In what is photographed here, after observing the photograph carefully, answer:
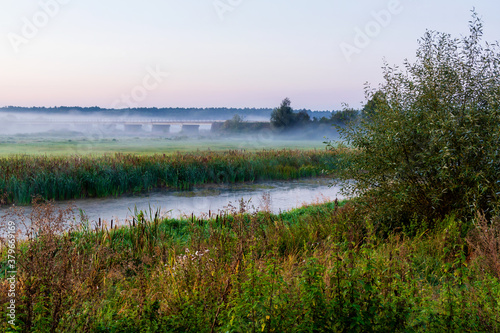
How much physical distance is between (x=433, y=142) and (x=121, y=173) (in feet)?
47.5

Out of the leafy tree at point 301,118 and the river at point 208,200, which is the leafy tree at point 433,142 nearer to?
the river at point 208,200

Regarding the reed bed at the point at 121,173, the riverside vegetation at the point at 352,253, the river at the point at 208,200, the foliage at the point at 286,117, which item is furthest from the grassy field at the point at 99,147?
the riverside vegetation at the point at 352,253

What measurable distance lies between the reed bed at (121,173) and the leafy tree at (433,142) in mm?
4287

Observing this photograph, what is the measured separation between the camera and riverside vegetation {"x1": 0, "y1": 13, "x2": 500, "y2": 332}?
400cm

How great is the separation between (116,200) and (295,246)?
10.9 meters

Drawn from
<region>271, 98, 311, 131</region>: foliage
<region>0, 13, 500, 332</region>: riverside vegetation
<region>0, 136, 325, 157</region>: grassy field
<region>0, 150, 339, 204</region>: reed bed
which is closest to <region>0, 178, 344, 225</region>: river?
<region>0, 150, 339, 204</region>: reed bed

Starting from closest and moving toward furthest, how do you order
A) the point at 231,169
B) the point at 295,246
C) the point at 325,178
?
1. the point at 295,246
2. the point at 231,169
3. the point at 325,178

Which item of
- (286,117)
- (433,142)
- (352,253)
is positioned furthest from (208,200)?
(286,117)

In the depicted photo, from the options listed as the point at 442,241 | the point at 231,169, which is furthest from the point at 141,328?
the point at 231,169

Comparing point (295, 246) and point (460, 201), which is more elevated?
point (460, 201)

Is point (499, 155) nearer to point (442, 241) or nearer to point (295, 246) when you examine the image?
point (442, 241)

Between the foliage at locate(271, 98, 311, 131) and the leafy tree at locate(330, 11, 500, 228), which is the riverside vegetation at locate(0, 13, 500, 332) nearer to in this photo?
the leafy tree at locate(330, 11, 500, 228)

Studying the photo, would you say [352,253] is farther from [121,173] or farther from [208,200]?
[121,173]

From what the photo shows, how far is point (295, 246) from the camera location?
27.7 feet
